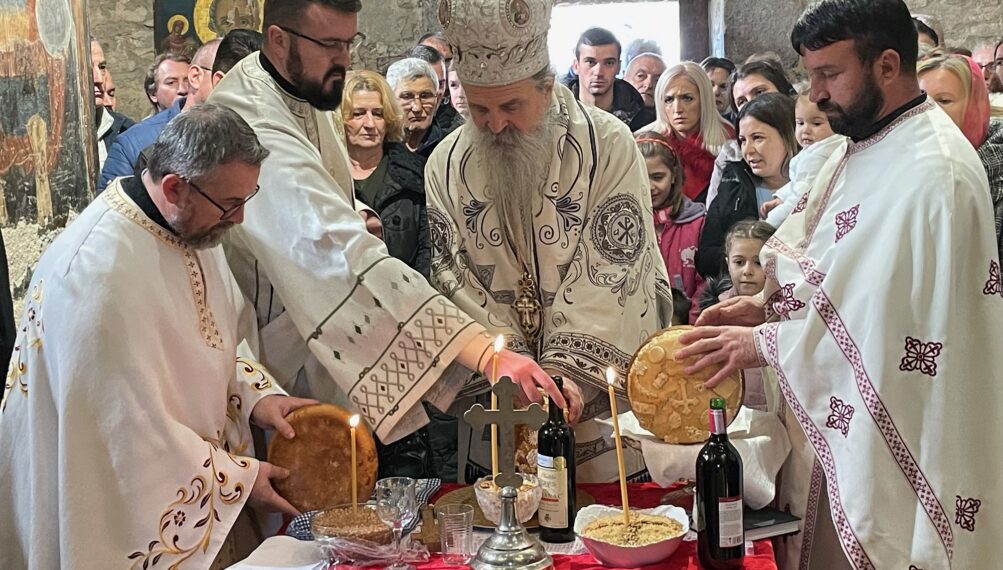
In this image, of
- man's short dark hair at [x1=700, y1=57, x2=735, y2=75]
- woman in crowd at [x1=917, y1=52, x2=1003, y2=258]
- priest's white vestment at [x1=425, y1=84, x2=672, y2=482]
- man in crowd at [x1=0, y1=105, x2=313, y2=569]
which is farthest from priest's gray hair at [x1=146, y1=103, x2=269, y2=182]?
man's short dark hair at [x1=700, y1=57, x2=735, y2=75]

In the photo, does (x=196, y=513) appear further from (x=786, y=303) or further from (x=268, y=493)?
(x=786, y=303)

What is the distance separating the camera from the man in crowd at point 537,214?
3.01 meters

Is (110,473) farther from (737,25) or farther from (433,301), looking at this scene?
(737,25)

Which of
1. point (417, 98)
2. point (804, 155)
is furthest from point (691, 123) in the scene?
point (417, 98)

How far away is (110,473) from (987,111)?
309cm

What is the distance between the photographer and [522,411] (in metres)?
2.24

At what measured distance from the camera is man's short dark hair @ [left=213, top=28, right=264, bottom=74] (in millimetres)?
3947

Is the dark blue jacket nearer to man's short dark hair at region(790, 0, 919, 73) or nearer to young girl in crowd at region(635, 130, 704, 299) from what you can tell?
young girl in crowd at region(635, 130, 704, 299)

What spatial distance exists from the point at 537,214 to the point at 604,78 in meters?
3.13

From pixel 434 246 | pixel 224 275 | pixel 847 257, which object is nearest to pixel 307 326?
pixel 224 275

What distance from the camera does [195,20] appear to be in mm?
9367

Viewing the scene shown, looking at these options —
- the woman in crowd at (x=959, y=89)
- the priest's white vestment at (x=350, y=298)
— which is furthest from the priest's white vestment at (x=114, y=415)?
the woman in crowd at (x=959, y=89)

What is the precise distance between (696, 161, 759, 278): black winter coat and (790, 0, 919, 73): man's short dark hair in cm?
217

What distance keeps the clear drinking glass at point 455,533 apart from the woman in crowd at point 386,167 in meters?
1.63
